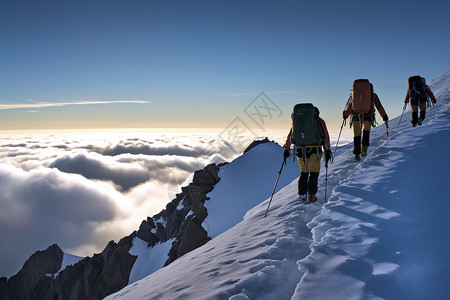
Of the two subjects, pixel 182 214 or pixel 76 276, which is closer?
pixel 182 214

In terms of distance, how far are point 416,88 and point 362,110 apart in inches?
248

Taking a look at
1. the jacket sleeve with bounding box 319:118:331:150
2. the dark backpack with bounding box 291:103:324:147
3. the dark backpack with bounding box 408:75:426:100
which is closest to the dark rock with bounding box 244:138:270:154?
the dark backpack with bounding box 408:75:426:100

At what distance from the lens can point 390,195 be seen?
5824 mm

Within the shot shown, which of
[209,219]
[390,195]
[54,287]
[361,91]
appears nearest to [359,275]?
[390,195]

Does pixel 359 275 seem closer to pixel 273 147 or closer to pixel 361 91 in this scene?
pixel 361 91

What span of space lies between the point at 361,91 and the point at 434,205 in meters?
5.87

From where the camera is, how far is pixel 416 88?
535 inches

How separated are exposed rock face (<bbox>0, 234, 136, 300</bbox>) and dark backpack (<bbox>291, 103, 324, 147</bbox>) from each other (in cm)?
4357

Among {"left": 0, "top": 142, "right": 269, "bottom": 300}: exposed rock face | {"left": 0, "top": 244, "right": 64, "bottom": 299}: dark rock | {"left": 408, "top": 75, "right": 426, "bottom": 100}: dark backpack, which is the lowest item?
{"left": 0, "top": 244, "right": 64, "bottom": 299}: dark rock

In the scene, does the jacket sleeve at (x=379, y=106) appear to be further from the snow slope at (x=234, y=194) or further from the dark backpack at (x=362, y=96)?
the snow slope at (x=234, y=194)

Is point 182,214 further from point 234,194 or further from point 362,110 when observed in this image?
point 362,110

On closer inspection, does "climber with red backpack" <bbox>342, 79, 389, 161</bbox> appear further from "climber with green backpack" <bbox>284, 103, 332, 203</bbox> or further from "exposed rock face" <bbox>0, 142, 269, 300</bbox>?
"exposed rock face" <bbox>0, 142, 269, 300</bbox>

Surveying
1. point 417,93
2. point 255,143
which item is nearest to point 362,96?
point 417,93

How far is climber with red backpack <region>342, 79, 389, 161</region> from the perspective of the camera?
9727 millimetres
